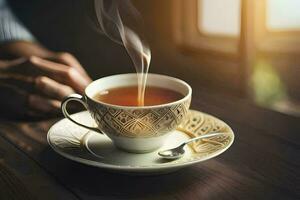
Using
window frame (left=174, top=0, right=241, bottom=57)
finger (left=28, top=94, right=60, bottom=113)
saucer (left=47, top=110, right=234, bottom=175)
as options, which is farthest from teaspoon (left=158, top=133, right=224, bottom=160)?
window frame (left=174, top=0, right=241, bottom=57)

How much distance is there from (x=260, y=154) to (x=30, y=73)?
0.43 metres

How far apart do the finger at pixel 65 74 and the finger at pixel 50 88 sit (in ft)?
0.07

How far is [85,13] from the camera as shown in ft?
4.47

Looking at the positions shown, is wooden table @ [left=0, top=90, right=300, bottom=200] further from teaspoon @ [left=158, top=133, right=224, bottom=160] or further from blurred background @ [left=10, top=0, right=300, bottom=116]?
blurred background @ [left=10, top=0, right=300, bottom=116]

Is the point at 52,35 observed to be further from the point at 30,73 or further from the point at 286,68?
the point at 286,68

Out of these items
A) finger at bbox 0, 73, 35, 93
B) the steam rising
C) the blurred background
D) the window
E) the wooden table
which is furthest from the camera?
the window

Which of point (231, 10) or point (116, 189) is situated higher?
point (231, 10)

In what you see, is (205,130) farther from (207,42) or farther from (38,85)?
→ (207,42)

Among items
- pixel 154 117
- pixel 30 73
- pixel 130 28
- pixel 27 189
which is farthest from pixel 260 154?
pixel 130 28

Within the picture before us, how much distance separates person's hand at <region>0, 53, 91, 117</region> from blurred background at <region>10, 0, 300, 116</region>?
0.57 ft

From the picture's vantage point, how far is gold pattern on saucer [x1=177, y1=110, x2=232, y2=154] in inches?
23.8

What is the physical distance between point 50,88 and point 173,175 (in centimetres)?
30

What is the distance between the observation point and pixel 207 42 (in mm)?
1245

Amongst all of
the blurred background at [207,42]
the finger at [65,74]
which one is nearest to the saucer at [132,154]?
the finger at [65,74]
